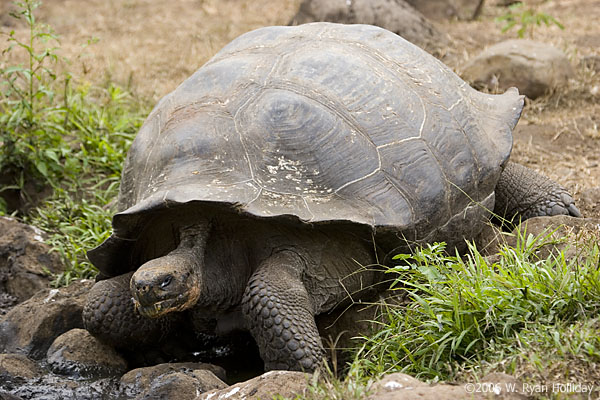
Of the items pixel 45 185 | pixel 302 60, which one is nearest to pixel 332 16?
pixel 45 185

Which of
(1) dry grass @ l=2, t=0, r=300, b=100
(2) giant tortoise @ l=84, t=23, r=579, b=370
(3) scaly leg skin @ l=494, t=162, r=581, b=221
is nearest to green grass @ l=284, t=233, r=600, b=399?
(2) giant tortoise @ l=84, t=23, r=579, b=370

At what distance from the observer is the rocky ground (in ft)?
12.0

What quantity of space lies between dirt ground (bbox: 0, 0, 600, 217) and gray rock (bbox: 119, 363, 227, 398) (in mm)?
2650

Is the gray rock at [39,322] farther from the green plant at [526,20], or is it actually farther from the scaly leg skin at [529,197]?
the green plant at [526,20]

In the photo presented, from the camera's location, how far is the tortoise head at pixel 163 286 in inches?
135

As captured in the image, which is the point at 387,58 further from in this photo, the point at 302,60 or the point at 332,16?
the point at 332,16

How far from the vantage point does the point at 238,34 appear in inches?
366

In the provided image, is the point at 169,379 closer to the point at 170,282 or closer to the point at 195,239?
the point at 170,282

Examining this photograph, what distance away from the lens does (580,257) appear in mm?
3332

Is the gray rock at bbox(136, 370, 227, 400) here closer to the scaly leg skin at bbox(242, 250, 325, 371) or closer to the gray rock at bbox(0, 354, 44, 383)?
the scaly leg skin at bbox(242, 250, 325, 371)

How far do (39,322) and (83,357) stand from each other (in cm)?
36

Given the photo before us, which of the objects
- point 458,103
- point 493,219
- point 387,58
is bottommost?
point 493,219

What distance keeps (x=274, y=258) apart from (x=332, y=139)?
63 centimetres

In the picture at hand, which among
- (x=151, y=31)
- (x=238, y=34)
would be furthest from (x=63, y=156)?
(x=151, y=31)
